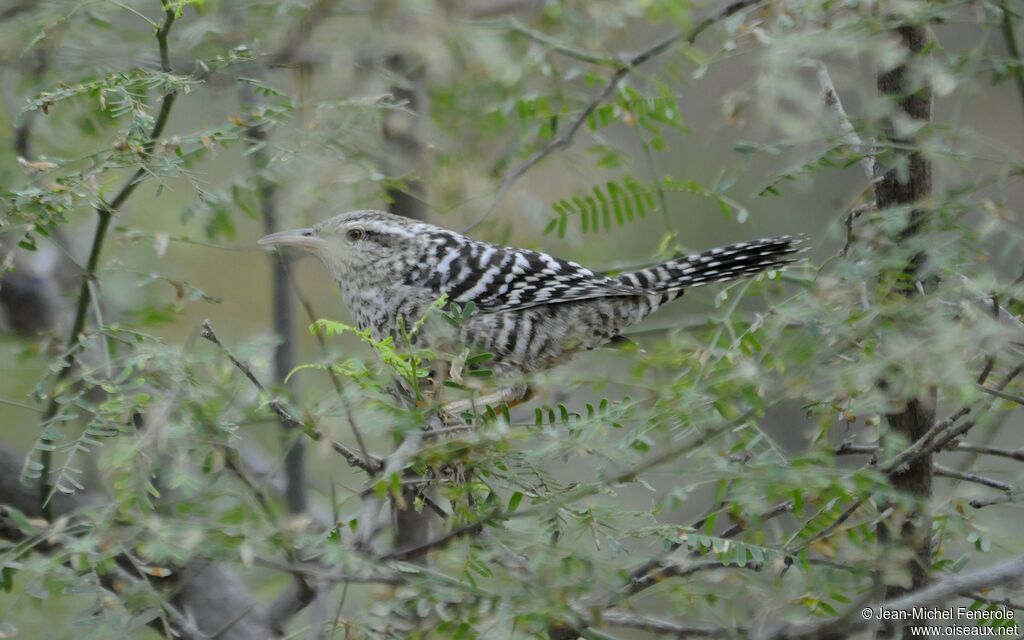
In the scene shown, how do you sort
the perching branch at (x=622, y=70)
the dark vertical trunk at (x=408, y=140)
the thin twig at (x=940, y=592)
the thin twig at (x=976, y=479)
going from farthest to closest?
the dark vertical trunk at (x=408, y=140), the perching branch at (x=622, y=70), the thin twig at (x=976, y=479), the thin twig at (x=940, y=592)

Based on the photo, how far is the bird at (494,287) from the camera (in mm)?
4535

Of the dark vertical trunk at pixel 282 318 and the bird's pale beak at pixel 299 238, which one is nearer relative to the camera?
the dark vertical trunk at pixel 282 318

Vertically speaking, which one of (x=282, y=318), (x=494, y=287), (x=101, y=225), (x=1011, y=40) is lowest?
(x=282, y=318)

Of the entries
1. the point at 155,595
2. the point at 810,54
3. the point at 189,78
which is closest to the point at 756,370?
the point at 810,54

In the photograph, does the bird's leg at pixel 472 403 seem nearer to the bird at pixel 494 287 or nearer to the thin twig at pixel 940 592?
the bird at pixel 494 287

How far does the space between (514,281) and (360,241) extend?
29.7 inches

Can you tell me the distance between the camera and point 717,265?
13.8ft

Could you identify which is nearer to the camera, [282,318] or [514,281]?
[514,281]

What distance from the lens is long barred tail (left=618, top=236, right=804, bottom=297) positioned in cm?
399

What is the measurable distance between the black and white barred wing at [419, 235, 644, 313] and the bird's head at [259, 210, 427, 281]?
27 centimetres

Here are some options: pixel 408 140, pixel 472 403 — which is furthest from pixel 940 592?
pixel 408 140

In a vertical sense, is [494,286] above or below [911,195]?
below

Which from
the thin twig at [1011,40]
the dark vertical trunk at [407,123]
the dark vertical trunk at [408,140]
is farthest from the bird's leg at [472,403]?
the thin twig at [1011,40]

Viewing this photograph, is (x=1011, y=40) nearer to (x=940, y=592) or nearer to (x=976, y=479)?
(x=976, y=479)
